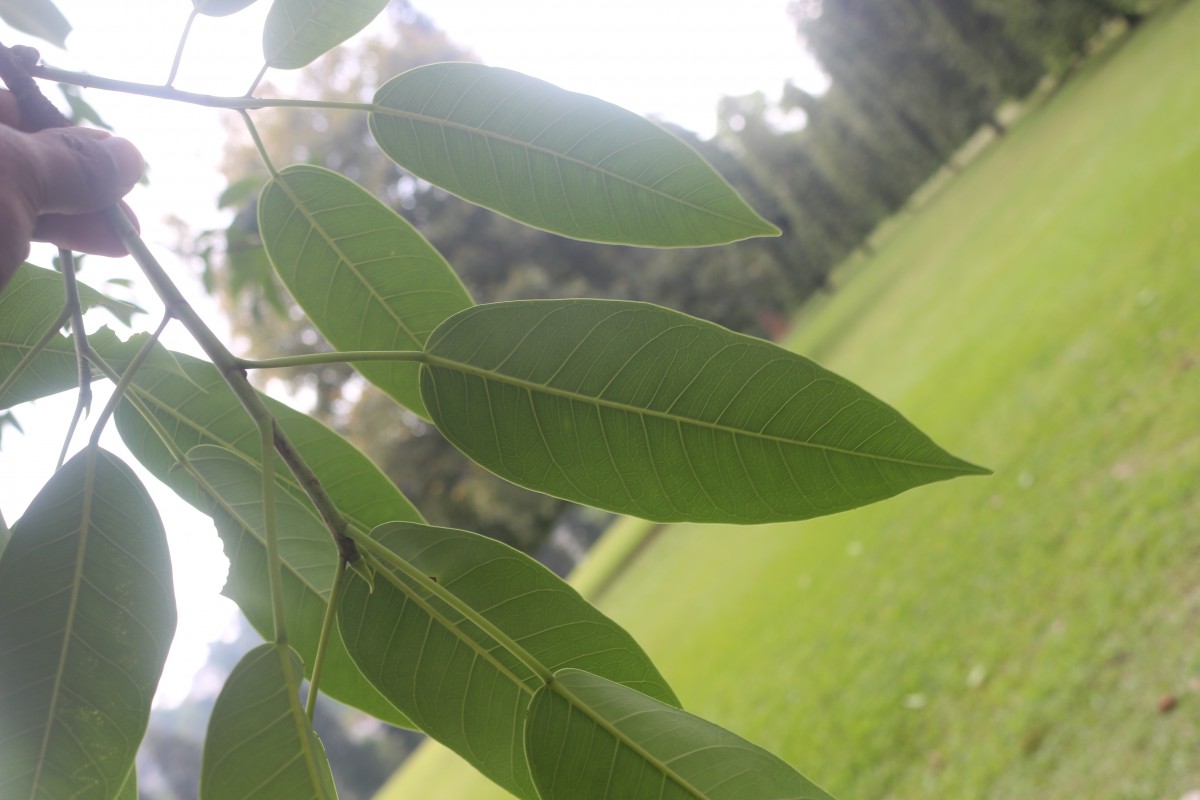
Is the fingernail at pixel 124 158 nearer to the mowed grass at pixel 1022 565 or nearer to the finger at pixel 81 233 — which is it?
the finger at pixel 81 233

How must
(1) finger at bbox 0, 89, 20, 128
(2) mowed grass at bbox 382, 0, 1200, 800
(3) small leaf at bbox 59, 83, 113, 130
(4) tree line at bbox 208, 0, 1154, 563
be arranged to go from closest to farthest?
(1) finger at bbox 0, 89, 20, 128 → (3) small leaf at bbox 59, 83, 113, 130 → (2) mowed grass at bbox 382, 0, 1200, 800 → (4) tree line at bbox 208, 0, 1154, 563

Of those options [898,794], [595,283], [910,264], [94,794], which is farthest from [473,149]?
[910,264]

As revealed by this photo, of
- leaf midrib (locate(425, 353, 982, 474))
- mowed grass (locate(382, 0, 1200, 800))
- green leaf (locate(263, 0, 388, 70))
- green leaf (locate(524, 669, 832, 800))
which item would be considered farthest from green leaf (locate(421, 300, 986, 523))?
mowed grass (locate(382, 0, 1200, 800))

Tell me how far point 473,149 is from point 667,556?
17.4 metres

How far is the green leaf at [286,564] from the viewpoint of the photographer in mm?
→ 853

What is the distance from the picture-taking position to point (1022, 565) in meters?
6.08

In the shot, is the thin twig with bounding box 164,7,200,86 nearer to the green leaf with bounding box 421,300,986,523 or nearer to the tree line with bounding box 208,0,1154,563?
the green leaf with bounding box 421,300,986,523

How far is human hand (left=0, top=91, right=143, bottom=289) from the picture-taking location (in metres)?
0.69

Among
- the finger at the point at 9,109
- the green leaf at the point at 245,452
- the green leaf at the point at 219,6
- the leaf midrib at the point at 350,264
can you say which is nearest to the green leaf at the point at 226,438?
the green leaf at the point at 245,452

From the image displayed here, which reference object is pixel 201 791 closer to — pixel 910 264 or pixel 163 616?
pixel 163 616

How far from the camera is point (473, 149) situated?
90 cm

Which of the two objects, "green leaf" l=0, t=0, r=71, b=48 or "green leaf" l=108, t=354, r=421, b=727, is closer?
"green leaf" l=108, t=354, r=421, b=727

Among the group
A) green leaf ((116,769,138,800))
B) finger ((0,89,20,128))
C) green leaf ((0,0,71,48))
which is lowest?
green leaf ((116,769,138,800))

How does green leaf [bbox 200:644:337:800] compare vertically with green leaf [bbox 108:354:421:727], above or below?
below
